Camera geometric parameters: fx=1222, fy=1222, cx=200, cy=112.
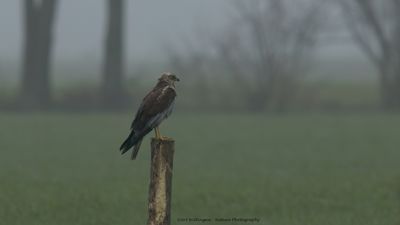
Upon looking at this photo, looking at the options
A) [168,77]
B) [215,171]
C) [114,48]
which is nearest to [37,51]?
[114,48]

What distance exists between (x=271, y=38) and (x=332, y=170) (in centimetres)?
3199

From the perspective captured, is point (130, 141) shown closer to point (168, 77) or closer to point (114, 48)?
point (168, 77)

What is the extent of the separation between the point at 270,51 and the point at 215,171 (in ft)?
103

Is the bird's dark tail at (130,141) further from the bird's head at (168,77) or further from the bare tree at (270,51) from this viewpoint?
the bare tree at (270,51)

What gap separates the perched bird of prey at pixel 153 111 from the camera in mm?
11211

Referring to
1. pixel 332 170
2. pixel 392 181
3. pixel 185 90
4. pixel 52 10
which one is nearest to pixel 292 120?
pixel 185 90

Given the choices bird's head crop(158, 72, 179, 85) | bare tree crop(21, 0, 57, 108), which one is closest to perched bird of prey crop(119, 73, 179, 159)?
bird's head crop(158, 72, 179, 85)

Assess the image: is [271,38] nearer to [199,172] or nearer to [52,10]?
[52,10]

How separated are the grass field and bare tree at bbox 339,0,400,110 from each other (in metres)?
11.4

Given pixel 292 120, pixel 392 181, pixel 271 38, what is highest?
pixel 271 38

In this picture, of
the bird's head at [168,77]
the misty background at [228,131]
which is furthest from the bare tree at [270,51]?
the bird's head at [168,77]

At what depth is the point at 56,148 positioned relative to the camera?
108 feet

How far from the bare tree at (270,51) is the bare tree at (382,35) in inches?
148

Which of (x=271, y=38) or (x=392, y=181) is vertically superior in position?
(x=271, y=38)
